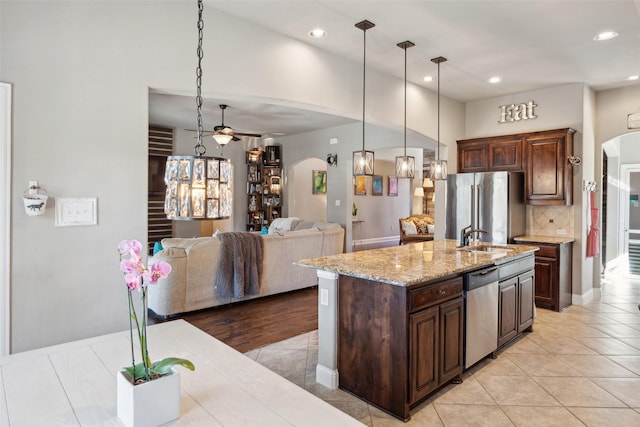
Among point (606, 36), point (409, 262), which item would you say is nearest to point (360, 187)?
point (606, 36)

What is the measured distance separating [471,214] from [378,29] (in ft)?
9.42

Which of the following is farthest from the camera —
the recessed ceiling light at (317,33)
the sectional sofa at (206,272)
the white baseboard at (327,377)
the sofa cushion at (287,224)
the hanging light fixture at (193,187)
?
the sofa cushion at (287,224)

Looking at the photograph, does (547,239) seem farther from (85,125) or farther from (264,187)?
(264,187)

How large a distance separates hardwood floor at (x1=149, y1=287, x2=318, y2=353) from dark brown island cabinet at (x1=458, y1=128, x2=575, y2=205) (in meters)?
3.27

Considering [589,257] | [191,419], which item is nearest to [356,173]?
[191,419]

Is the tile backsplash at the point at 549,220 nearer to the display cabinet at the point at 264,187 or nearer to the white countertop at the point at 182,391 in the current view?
the white countertop at the point at 182,391

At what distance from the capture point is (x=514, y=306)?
3.65 meters

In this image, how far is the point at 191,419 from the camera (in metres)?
1.19

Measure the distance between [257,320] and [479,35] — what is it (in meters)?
3.75

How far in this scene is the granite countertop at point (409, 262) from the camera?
2.56 metres

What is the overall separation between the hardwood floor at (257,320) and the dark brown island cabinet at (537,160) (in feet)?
10.7

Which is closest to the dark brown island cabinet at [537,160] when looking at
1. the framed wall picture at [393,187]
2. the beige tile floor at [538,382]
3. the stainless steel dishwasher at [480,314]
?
the beige tile floor at [538,382]

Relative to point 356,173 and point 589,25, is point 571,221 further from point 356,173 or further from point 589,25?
point 356,173

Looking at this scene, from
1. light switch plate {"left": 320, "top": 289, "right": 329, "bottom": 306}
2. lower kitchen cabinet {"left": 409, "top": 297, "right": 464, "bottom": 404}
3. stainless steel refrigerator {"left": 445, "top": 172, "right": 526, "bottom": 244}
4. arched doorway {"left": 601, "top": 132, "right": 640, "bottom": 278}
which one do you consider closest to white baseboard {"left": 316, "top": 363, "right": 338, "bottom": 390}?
light switch plate {"left": 320, "top": 289, "right": 329, "bottom": 306}
